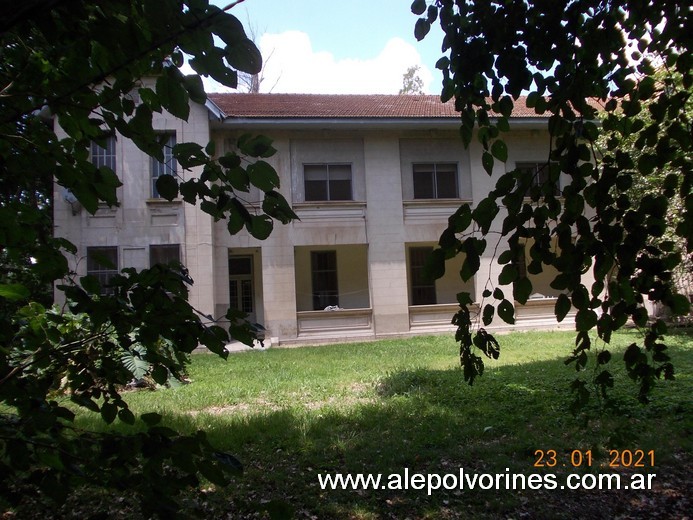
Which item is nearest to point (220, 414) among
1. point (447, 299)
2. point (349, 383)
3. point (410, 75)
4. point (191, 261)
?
point (349, 383)

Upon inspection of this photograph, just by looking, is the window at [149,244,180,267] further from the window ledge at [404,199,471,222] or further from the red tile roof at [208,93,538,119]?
the window ledge at [404,199,471,222]

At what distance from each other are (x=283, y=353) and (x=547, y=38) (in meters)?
11.7

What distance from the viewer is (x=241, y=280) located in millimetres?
18156

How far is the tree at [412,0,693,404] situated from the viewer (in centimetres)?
200

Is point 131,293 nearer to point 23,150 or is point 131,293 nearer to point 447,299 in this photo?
point 23,150

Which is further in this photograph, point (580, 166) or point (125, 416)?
point (580, 166)

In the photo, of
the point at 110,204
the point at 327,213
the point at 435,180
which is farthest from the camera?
the point at 435,180

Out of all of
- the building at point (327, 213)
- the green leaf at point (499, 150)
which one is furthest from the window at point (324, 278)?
the green leaf at point (499, 150)

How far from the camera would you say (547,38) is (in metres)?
2.49

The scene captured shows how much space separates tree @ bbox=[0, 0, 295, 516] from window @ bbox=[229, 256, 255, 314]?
1633 cm

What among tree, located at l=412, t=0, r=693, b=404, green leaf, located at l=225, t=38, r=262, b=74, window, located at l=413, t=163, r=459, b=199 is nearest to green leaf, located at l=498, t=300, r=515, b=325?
tree, located at l=412, t=0, r=693, b=404

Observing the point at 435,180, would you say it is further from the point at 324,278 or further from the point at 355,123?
the point at 324,278

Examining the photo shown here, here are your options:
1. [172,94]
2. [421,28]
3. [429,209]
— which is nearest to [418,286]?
[429,209]

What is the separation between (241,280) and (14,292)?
17218mm
